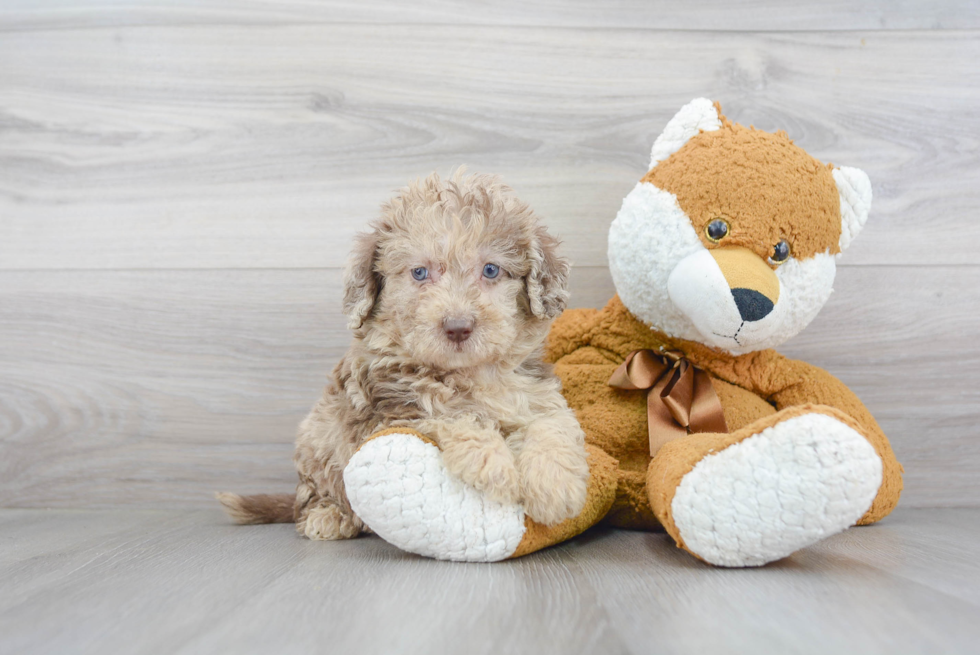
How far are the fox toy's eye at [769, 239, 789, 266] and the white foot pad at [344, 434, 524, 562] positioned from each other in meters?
0.69

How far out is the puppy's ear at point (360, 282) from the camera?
1.31m

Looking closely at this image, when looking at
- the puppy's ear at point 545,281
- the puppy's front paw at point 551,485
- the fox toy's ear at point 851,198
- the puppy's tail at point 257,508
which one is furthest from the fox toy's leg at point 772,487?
the puppy's tail at point 257,508

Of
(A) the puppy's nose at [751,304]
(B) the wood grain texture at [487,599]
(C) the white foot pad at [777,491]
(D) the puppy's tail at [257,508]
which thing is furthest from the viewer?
(D) the puppy's tail at [257,508]

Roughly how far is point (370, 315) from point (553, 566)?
22.9 inches

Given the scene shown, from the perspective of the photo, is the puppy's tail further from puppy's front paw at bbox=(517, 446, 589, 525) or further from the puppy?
puppy's front paw at bbox=(517, 446, 589, 525)

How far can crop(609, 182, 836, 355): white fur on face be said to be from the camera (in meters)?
1.30

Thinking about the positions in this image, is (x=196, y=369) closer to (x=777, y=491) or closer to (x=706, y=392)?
(x=706, y=392)

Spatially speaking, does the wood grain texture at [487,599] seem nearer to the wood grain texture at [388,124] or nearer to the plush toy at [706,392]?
the plush toy at [706,392]

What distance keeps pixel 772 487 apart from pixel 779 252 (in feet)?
1.66

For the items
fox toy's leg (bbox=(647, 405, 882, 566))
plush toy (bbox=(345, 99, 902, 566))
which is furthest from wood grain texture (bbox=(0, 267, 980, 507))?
fox toy's leg (bbox=(647, 405, 882, 566))

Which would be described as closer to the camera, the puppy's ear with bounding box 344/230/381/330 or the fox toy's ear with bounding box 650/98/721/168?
the puppy's ear with bounding box 344/230/381/330

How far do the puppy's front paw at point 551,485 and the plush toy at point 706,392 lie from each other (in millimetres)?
54

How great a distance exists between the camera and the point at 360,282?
4.33ft

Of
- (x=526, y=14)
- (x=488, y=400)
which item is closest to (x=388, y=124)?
(x=526, y=14)
